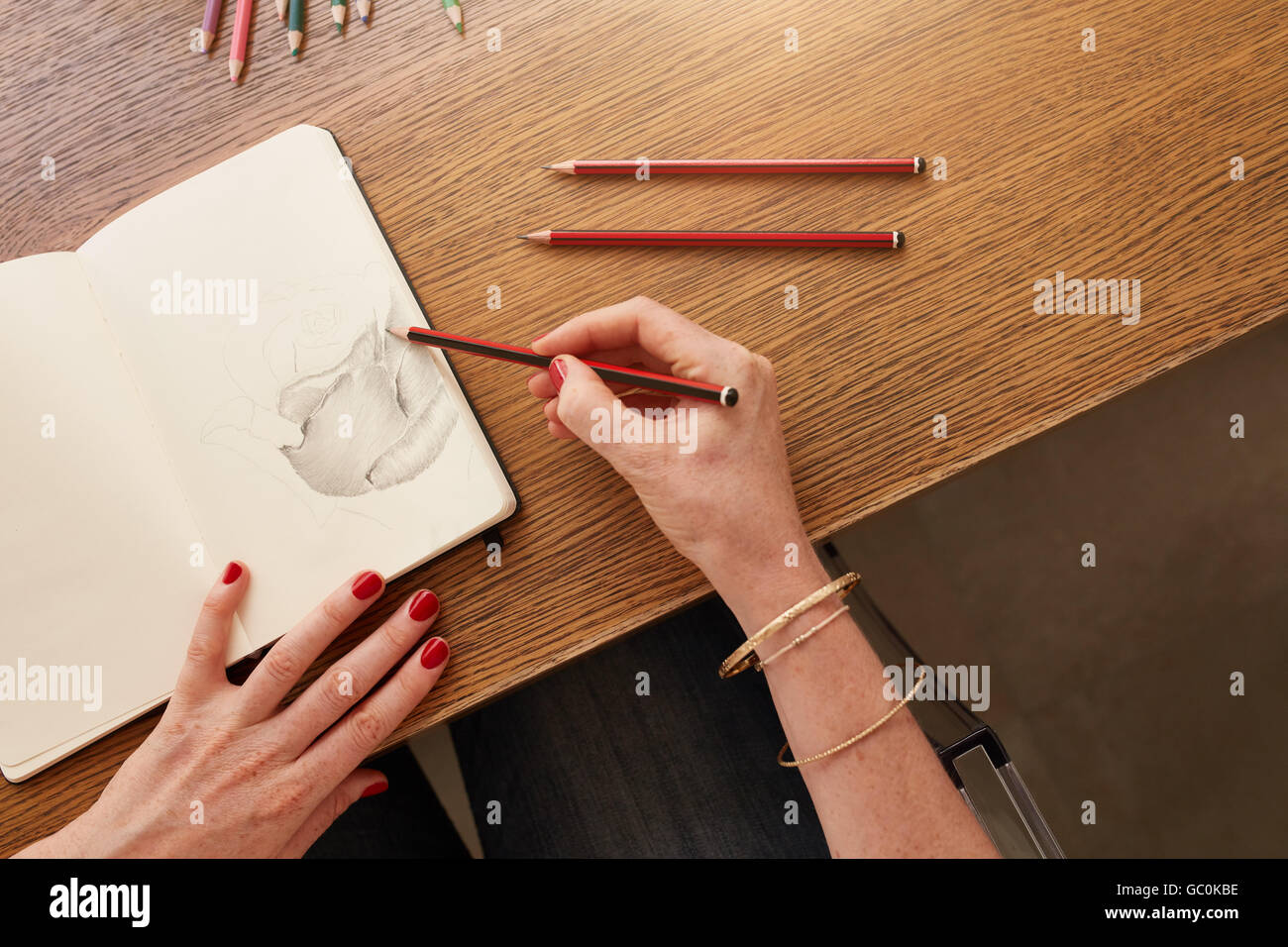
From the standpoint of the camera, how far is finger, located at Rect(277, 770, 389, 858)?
727mm

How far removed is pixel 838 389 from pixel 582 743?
0.57 m

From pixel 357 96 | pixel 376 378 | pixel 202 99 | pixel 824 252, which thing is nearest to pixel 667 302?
pixel 824 252

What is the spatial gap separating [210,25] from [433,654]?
693 millimetres

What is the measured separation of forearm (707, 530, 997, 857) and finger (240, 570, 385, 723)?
32 cm

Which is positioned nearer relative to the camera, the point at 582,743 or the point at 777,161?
the point at 777,161

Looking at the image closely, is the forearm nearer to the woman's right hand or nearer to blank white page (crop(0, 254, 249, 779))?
the woman's right hand

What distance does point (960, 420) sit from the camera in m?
0.70

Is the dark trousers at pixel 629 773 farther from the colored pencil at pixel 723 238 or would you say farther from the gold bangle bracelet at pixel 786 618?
the colored pencil at pixel 723 238

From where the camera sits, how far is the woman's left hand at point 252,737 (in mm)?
665

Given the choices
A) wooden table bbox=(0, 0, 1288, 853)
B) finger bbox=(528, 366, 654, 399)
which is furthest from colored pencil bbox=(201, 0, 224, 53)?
Result: finger bbox=(528, 366, 654, 399)

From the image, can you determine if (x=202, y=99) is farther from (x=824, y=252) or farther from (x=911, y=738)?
(x=911, y=738)

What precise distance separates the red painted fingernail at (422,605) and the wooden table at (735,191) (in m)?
0.02

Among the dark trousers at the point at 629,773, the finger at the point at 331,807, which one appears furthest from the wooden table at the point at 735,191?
the dark trousers at the point at 629,773
